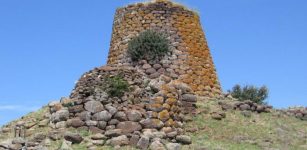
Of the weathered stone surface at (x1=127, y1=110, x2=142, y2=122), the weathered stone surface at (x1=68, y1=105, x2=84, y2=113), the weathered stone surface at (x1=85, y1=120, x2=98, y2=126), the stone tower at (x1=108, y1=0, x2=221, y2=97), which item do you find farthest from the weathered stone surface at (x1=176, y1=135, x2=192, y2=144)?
the stone tower at (x1=108, y1=0, x2=221, y2=97)

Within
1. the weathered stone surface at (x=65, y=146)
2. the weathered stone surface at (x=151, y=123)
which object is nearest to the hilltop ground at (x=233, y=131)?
the weathered stone surface at (x=65, y=146)

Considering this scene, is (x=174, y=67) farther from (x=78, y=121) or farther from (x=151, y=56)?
(x=78, y=121)

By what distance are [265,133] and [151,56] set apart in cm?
689

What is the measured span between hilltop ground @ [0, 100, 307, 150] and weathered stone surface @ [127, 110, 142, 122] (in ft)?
4.62

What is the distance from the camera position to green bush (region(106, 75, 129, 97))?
70.5 feet

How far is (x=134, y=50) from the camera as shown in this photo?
87.9 ft

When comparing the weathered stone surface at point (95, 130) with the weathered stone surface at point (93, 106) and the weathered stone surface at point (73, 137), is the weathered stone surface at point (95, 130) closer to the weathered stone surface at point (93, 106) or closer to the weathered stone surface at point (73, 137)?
the weathered stone surface at point (93, 106)

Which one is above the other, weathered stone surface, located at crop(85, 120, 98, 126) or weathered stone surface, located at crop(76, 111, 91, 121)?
weathered stone surface, located at crop(76, 111, 91, 121)

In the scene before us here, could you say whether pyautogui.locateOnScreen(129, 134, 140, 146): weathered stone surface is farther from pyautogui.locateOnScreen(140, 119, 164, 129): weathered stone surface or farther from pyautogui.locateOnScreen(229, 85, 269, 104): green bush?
pyautogui.locateOnScreen(229, 85, 269, 104): green bush

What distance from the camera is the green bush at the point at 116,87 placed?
21500 mm

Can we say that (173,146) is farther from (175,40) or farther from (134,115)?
(175,40)

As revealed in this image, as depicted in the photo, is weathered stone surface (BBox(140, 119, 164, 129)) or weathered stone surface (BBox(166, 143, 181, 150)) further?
weathered stone surface (BBox(140, 119, 164, 129))

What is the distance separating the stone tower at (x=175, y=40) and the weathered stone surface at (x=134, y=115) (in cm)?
618

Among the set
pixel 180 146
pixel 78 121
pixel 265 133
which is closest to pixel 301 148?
pixel 265 133
